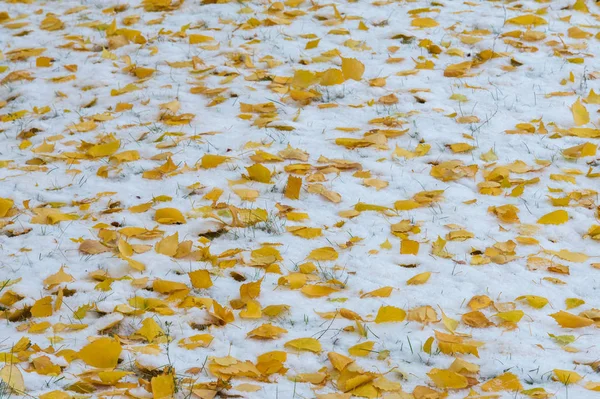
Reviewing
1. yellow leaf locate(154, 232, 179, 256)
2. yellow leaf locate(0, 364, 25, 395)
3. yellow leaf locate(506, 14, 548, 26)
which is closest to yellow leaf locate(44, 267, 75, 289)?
yellow leaf locate(154, 232, 179, 256)

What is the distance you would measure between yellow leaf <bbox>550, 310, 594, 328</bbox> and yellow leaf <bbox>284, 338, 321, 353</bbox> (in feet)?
2.68

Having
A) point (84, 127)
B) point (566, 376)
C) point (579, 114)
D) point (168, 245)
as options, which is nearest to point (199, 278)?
point (168, 245)

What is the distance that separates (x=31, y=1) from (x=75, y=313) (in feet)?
13.7

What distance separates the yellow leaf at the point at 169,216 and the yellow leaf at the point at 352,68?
1699 mm

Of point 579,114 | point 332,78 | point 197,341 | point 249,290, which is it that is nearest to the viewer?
point 197,341

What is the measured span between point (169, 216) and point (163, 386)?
1.17 m

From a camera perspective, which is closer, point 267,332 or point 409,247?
point 267,332

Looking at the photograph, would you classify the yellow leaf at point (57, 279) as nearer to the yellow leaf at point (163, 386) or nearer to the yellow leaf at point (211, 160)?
the yellow leaf at point (163, 386)

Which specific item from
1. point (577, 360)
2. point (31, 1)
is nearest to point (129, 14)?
point (31, 1)

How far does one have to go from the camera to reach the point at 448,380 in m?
2.30

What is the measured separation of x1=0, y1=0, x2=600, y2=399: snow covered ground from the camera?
2434 millimetres

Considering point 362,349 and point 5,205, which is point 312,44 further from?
point 362,349

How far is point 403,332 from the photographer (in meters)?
2.57

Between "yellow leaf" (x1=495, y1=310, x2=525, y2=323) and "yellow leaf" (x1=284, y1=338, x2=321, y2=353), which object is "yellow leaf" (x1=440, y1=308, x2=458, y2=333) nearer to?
"yellow leaf" (x1=495, y1=310, x2=525, y2=323)
